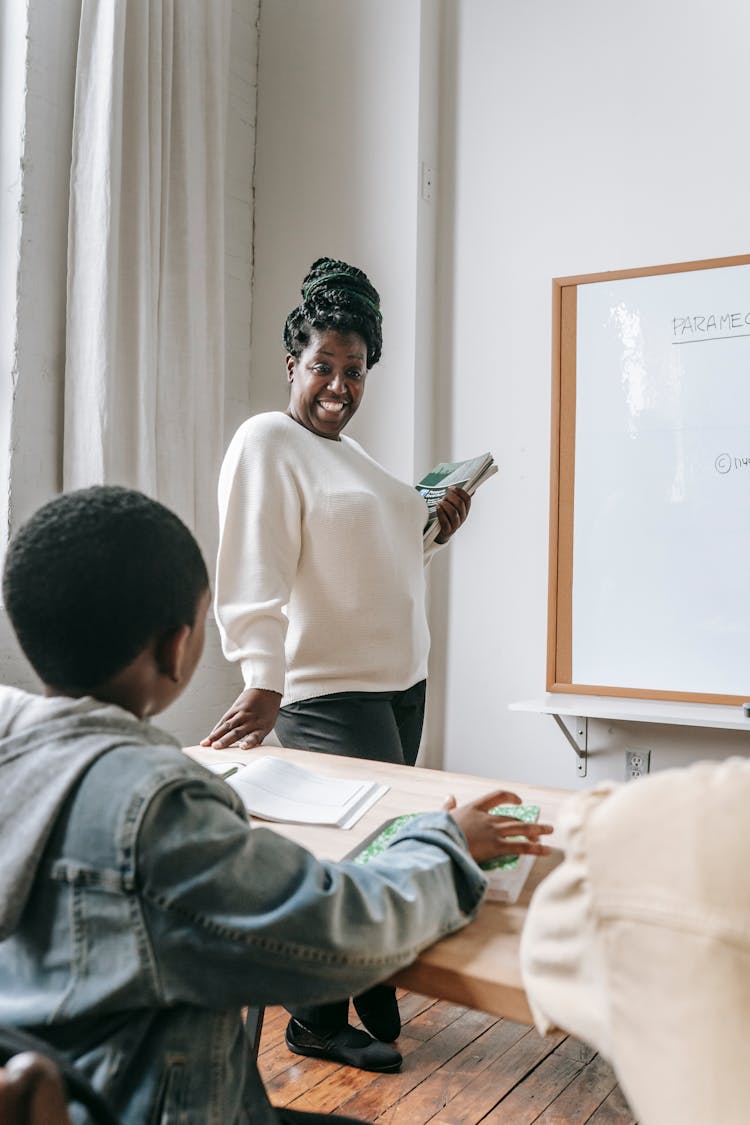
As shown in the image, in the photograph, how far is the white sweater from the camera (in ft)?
5.52

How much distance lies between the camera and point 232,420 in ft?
10.2

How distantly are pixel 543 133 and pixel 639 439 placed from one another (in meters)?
0.93

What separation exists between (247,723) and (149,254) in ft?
4.79

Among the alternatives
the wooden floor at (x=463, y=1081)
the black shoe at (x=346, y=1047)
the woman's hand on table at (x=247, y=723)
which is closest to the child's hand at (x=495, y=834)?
the woman's hand on table at (x=247, y=723)

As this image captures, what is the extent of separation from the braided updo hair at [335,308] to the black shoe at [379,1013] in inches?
51.4

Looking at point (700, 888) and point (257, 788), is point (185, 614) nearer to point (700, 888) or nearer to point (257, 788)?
point (700, 888)

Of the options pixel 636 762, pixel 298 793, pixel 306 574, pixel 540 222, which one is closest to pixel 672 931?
pixel 298 793

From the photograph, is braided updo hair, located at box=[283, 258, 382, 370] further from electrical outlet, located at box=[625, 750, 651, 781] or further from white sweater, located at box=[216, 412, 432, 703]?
electrical outlet, located at box=[625, 750, 651, 781]

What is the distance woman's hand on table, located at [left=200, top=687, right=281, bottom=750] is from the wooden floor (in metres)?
0.70

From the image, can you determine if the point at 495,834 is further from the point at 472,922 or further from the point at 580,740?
the point at 580,740

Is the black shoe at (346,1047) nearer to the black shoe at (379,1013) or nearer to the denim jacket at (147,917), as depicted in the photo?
the black shoe at (379,1013)

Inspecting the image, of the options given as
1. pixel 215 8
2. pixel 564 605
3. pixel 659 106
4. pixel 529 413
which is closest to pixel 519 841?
pixel 564 605

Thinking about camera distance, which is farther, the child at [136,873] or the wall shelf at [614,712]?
the wall shelf at [614,712]

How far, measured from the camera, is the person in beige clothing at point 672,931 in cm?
59
